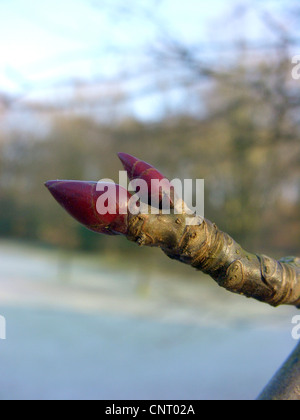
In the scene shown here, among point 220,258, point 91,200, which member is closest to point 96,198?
point 91,200

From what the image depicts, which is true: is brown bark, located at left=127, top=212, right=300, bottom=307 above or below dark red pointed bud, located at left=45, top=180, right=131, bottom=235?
below

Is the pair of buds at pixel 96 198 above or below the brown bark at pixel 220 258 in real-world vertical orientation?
above

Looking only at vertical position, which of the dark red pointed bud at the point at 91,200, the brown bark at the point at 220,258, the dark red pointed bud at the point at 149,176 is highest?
the dark red pointed bud at the point at 149,176

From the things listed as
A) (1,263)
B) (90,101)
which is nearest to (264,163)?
(90,101)

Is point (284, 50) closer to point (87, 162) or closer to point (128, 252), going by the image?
point (87, 162)

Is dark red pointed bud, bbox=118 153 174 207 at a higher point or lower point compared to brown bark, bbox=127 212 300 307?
higher

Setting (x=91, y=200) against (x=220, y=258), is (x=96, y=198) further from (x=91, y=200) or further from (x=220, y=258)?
(x=220, y=258)

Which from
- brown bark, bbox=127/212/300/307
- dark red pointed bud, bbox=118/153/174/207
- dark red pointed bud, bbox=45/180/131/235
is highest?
dark red pointed bud, bbox=118/153/174/207

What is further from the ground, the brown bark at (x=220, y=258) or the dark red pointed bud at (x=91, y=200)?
the dark red pointed bud at (x=91, y=200)
